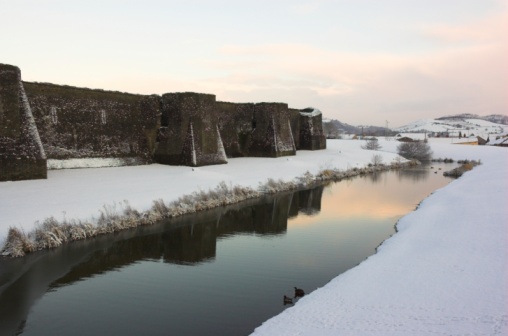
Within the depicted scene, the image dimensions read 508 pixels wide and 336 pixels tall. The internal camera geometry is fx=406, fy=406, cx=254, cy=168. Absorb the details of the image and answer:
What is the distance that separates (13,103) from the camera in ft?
57.9

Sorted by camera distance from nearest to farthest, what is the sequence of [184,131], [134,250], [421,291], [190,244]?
[421,291], [134,250], [190,244], [184,131]

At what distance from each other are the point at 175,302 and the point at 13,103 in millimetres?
13839

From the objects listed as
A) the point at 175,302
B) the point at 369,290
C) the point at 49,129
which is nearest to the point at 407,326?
the point at 369,290

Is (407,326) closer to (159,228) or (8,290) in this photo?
(8,290)

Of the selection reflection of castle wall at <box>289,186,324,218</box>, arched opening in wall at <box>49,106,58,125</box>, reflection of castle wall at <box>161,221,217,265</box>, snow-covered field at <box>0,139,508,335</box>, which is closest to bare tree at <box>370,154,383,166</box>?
reflection of castle wall at <box>289,186,324,218</box>

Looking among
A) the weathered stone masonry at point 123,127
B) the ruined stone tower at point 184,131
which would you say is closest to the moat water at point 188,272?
the weathered stone masonry at point 123,127

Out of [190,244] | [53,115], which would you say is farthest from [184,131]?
[190,244]

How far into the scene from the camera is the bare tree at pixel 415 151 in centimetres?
5253

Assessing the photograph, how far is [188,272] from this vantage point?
10.6 m

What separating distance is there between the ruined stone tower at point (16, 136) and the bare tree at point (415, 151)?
148ft

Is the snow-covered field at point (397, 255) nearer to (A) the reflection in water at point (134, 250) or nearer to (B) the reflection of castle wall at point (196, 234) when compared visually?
(A) the reflection in water at point (134, 250)

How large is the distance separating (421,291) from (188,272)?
18.7ft

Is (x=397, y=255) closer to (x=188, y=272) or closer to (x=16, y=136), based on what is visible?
(x=188, y=272)

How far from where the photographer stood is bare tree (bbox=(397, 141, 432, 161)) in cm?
5253
